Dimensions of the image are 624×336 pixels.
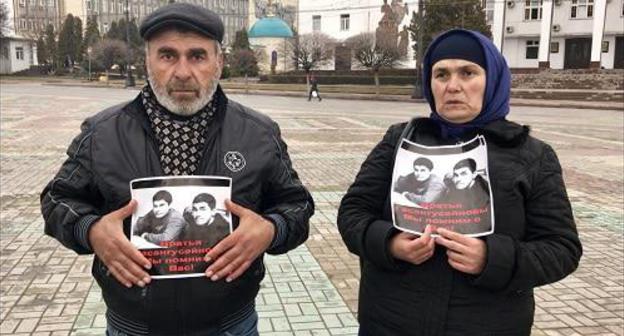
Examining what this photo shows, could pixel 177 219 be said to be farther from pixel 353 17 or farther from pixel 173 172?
pixel 353 17

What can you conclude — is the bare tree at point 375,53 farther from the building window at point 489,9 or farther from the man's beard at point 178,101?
the man's beard at point 178,101

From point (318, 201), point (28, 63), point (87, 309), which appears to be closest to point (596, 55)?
point (318, 201)

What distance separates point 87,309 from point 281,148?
10.1 ft

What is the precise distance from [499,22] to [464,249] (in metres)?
52.7

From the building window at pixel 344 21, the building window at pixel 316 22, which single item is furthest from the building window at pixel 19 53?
the building window at pixel 344 21

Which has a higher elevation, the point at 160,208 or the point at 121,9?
the point at 121,9

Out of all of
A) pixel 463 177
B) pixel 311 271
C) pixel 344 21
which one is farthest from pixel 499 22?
pixel 463 177

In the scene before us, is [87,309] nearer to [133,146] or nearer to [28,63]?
[133,146]

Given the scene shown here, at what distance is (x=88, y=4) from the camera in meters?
86.2

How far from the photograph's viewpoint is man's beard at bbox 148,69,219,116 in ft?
6.79

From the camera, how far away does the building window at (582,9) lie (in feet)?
157

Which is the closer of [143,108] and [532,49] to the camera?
[143,108]

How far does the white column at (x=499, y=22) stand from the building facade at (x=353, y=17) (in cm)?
726

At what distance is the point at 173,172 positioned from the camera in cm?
209
